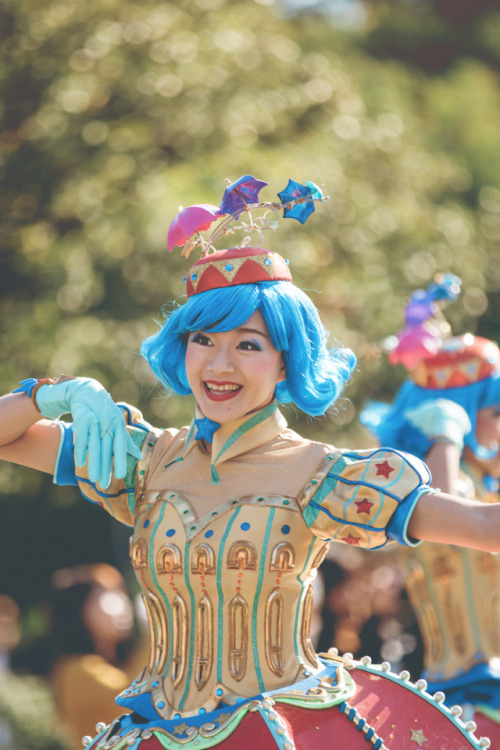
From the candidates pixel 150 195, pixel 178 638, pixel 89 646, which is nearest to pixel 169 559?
pixel 178 638

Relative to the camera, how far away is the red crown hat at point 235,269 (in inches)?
113

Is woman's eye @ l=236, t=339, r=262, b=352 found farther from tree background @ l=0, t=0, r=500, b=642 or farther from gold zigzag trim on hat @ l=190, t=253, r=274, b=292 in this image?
tree background @ l=0, t=0, r=500, b=642

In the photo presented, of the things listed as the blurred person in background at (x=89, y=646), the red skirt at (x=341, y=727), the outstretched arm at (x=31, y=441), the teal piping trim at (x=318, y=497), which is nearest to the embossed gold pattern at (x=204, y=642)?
the red skirt at (x=341, y=727)

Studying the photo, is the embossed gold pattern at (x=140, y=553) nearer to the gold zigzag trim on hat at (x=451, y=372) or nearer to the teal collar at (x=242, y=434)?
the teal collar at (x=242, y=434)

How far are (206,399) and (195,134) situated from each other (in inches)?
259

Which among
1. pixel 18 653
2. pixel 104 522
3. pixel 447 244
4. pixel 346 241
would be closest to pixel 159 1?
pixel 346 241

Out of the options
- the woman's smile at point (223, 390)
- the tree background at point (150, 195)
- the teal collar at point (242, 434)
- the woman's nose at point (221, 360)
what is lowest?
the tree background at point (150, 195)

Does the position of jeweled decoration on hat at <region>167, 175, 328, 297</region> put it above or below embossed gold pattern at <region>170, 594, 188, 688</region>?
above

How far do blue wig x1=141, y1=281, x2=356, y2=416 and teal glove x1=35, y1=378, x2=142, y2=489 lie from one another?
0.25 meters

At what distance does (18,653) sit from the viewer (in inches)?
356

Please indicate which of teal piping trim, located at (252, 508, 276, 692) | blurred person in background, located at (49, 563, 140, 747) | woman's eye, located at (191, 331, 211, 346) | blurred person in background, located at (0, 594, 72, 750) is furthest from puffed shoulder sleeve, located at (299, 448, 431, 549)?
blurred person in background, located at (0, 594, 72, 750)

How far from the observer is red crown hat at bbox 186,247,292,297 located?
287 cm

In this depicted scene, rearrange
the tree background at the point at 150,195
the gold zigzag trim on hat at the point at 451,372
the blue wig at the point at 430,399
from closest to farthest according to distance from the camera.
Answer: the blue wig at the point at 430,399 < the gold zigzag trim on hat at the point at 451,372 < the tree background at the point at 150,195

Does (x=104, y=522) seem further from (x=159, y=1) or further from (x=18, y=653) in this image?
(x=159, y=1)
